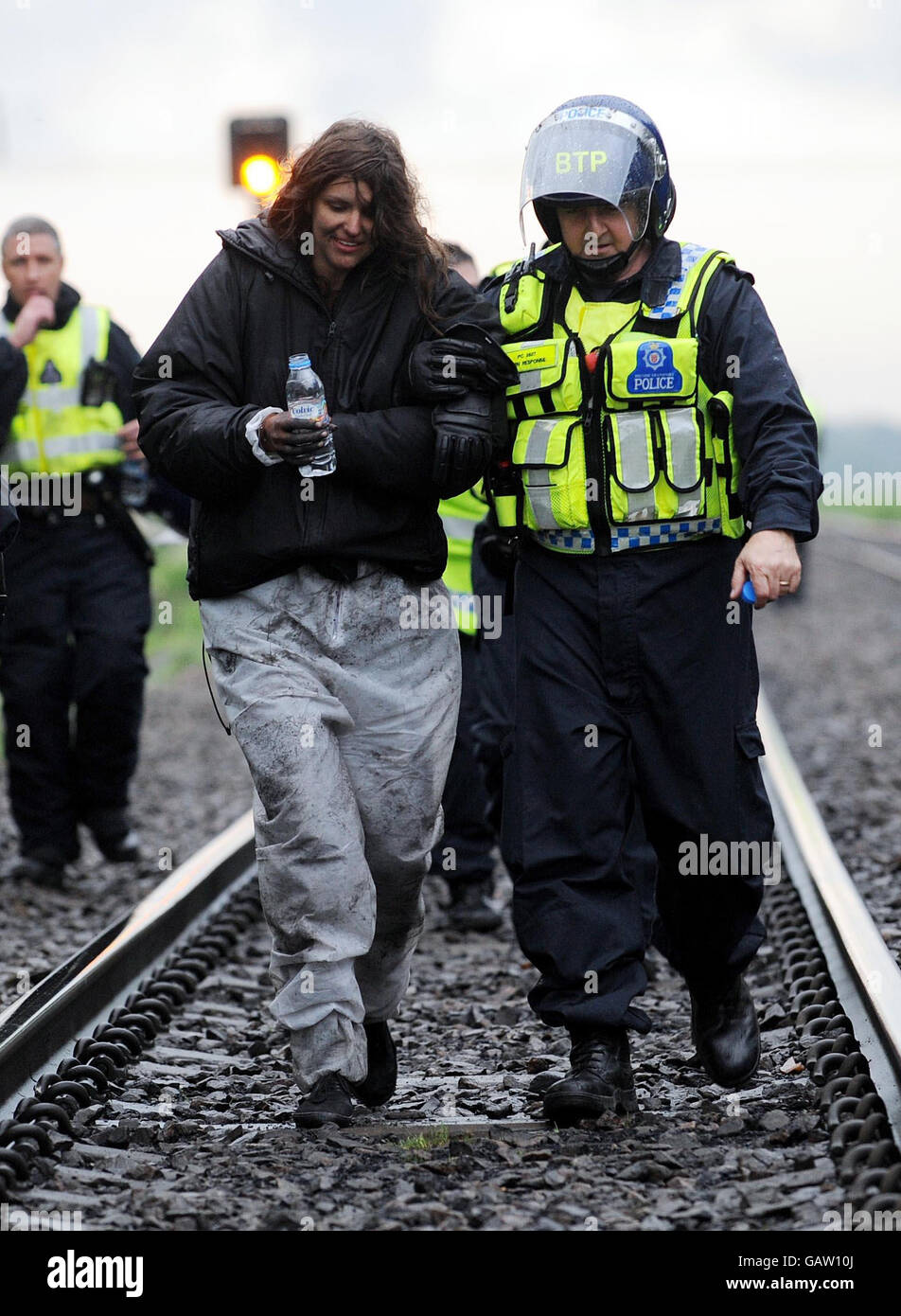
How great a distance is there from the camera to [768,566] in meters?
4.00

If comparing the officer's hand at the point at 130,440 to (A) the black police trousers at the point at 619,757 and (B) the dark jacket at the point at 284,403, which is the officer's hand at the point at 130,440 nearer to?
(B) the dark jacket at the point at 284,403

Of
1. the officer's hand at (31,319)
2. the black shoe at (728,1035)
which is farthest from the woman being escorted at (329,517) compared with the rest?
the officer's hand at (31,319)

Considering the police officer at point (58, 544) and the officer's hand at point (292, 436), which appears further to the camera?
the police officer at point (58, 544)

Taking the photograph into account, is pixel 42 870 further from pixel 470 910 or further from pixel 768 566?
pixel 768 566

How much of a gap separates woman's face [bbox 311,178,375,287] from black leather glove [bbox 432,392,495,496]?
411mm

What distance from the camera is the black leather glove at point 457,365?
424cm

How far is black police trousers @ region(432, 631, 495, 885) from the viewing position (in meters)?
6.94

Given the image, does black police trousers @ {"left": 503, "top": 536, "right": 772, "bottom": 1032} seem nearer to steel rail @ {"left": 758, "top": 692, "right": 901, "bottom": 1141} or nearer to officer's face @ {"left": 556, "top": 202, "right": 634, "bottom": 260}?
steel rail @ {"left": 758, "top": 692, "right": 901, "bottom": 1141}

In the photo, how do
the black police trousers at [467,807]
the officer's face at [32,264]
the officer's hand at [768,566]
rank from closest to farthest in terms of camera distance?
1. the officer's hand at [768,566]
2. the black police trousers at [467,807]
3. the officer's face at [32,264]

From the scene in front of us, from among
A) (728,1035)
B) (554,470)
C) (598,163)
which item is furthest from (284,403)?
(728,1035)

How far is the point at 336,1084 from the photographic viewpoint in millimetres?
4266

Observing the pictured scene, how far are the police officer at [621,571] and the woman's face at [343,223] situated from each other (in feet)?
1.40
